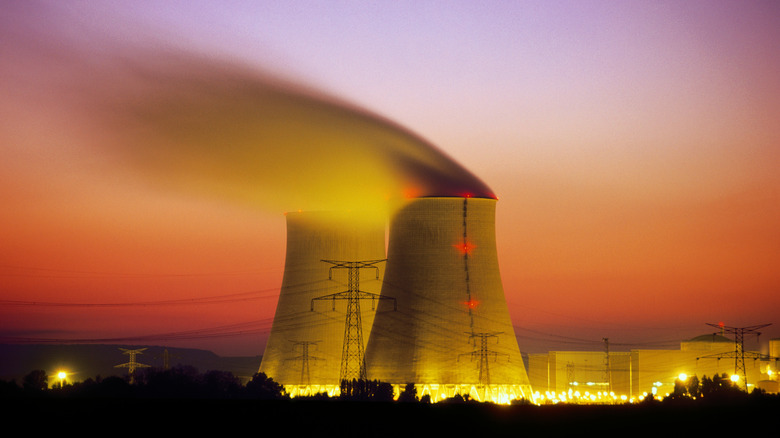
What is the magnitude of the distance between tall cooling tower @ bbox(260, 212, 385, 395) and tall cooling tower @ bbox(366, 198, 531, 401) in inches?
188

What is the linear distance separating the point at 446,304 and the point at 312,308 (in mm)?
7254

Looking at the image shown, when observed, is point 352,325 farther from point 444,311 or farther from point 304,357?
point 444,311

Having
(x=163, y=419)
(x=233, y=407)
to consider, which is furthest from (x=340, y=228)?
(x=163, y=419)

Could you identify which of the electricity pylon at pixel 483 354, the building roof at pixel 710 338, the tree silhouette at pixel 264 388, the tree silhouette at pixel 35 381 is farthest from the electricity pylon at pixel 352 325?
the building roof at pixel 710 338

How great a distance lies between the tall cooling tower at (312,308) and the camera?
152ft

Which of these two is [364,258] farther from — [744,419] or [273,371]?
[744,419]

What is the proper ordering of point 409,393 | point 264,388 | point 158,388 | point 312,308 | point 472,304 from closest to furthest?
point 472,304 < point 409,393 < point 158,388 < point 264,388 < point 312,308

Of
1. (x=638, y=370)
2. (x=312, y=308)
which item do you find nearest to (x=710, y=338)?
(x=638, y=370)

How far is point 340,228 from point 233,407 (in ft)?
43.2

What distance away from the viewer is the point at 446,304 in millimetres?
40531

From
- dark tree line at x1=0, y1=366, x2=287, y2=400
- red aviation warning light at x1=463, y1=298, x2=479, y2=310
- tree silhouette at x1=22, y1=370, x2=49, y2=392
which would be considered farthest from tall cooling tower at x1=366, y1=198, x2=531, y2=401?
tree silhouette at x1=22, y1=370, x2=49, y2=392

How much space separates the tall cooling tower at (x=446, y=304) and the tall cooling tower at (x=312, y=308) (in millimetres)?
4772

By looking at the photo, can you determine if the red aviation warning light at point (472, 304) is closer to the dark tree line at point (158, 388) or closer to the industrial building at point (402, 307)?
the industrial building at point (402, 307)

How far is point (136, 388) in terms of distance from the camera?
41219 millimetres
